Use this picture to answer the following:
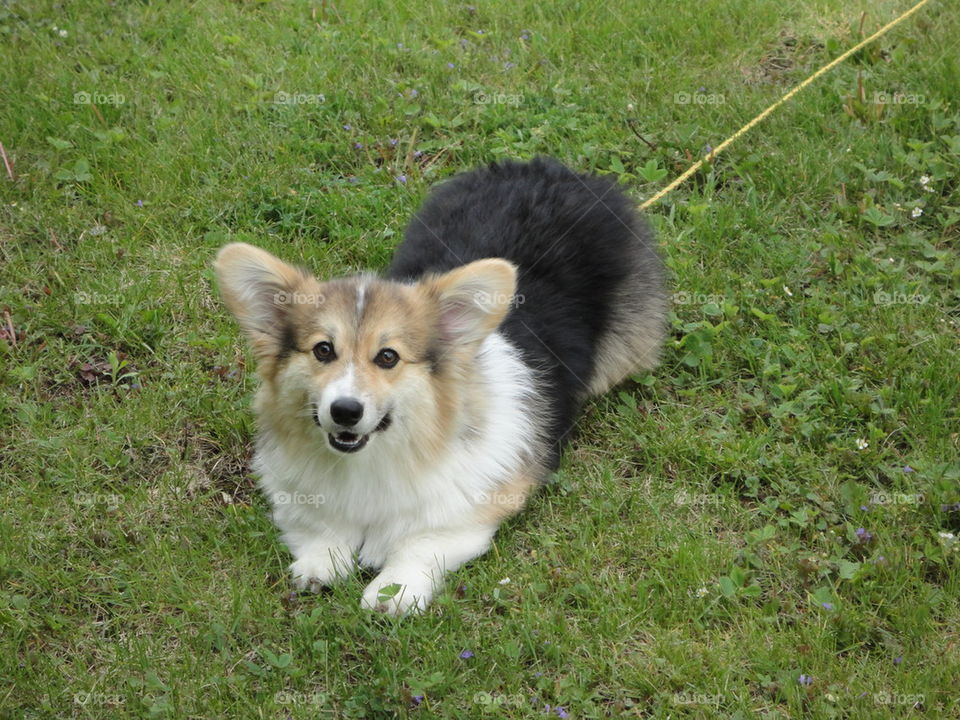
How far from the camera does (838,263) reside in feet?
16.2

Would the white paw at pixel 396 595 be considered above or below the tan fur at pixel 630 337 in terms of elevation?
below

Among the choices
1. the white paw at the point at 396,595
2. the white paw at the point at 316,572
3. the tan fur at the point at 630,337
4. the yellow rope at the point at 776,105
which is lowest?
the white paw at the point at 316,572

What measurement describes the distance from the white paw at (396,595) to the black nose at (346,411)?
2.04 ft

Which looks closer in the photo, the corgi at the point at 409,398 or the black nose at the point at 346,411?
the black nose at the point at 346,411

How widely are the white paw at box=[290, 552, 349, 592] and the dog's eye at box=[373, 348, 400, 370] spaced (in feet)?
2.47

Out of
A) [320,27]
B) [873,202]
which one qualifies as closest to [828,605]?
[873,202]

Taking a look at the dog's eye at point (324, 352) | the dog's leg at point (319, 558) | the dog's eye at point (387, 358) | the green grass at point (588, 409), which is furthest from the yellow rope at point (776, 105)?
the dog's leg at point (319, 558)

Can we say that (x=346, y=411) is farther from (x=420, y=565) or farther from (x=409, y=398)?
(x=420, y=565)

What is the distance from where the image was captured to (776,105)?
575 cm

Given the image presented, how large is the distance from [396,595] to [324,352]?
87cm

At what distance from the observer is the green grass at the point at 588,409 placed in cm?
336

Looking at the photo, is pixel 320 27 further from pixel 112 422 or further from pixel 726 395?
pixel 726 395

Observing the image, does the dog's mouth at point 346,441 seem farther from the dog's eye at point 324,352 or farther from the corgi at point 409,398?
the dog's eye at point 324,352

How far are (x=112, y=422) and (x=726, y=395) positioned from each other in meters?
2.65
